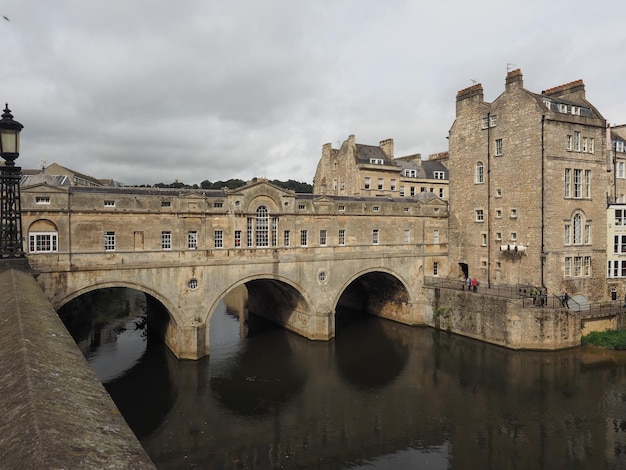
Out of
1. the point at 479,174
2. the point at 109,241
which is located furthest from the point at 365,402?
the point at 479,174

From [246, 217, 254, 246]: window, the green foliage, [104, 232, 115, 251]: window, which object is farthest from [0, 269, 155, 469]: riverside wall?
the green foliage

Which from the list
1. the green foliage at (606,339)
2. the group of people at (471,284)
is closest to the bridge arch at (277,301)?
the group of people at (471,284)

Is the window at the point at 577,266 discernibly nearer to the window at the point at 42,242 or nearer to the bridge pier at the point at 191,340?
the bridge pier at the point at 191,340

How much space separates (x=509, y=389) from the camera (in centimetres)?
2403

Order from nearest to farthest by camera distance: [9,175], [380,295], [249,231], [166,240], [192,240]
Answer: [9,175] < [166,240] < [192,240] < [249,231] < [380,295]

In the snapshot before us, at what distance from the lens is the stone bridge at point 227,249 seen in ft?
80.3

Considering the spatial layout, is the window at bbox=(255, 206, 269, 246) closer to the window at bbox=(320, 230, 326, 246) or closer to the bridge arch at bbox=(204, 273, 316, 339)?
the bridge arch at bbox=(204, 273, 316, 339)

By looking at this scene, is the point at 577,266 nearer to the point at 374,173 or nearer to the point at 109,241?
the point at 374,173

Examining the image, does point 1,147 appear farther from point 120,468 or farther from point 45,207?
point 45,207

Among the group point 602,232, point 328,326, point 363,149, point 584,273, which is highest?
point 363,149

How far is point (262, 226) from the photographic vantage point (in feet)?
100

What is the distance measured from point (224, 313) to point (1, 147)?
34.1m

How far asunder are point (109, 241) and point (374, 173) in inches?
1189

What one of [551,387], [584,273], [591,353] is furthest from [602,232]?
[551,387]
